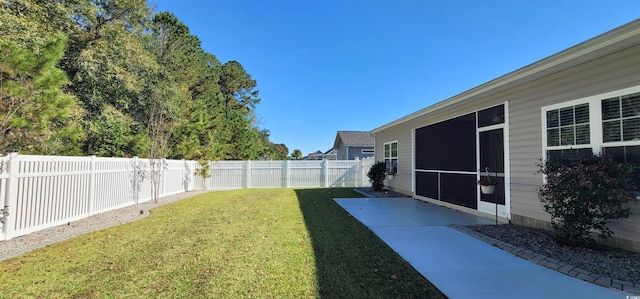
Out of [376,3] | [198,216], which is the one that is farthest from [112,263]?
[376,3]

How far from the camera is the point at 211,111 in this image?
17828 mm

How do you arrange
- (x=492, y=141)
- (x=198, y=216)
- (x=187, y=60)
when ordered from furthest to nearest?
(x=187, y=60) < (x=198, y=216) < (x=492, y=141)

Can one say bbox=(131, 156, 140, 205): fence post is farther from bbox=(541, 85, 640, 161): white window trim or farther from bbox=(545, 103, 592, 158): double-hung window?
bbox=(541, 85, 640, 161): white window trim

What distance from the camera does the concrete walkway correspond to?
8.66 feet

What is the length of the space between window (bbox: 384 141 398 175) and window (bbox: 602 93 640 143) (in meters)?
7.58

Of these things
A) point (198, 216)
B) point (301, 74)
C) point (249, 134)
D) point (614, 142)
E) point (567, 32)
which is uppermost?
point (301, 74)

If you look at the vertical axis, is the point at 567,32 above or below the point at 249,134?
above

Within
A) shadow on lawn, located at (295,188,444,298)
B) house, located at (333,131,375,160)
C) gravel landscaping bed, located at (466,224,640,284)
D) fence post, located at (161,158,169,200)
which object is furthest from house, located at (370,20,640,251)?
house, located at (333,131,375,160)

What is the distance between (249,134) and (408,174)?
48.2 feet

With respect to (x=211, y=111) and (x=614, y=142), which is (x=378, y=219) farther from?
(x=211, y=111)

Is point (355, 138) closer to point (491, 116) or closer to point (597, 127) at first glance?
point (491, 116)

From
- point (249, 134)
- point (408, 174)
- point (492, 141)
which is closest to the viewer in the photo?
point (492, 141)

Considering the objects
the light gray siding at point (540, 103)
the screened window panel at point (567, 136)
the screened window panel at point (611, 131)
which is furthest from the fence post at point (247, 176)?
the screened window panel at point (611, 131)

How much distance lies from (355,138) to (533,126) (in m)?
19.3
